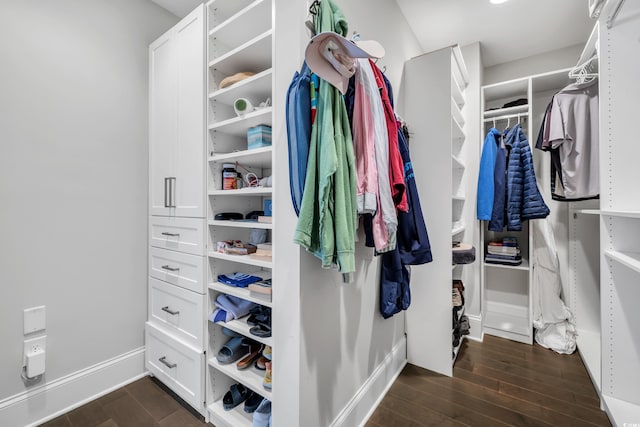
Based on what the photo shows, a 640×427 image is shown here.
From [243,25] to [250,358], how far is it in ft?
5.71

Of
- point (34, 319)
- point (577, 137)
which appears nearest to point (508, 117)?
point (577, 137)

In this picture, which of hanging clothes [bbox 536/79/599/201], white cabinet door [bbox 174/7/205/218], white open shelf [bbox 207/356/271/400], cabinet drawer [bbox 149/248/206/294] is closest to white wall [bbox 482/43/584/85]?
hanging clothes [bbox 536/79/599/201]

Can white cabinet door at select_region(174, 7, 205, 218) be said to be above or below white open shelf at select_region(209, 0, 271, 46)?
below

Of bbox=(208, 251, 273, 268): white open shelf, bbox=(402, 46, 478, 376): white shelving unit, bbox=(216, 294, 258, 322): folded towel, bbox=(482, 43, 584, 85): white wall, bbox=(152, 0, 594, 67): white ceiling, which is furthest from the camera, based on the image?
bbox=(482, 43, 584, 85): white wall

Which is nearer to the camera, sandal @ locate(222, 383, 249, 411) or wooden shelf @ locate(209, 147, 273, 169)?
wooden shelf @ locate(209, 147, 273, 169)

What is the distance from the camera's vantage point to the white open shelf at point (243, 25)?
4.13ft

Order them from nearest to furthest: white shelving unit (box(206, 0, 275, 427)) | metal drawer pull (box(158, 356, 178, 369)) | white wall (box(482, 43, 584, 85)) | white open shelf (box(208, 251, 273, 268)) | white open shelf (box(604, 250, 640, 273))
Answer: white open shelf (box(604, 250, 640, 273))
white open shelf (box(208, 251, 273, 268))
white shelving unit (box(206, 0, 275, 427))
metal drawer pull (box(158, 356, 178, 369))
white wall (box(482, 43, 584, 85))

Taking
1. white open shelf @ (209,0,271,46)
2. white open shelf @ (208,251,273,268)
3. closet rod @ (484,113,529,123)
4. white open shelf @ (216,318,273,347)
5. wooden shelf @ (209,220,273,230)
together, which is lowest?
white open shelf @ (216,318,273,347)

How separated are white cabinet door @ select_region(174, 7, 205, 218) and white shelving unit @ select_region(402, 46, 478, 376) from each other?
1.43m

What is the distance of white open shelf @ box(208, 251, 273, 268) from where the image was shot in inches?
47.7

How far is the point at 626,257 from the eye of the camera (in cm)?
124

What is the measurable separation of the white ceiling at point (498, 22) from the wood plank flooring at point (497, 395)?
265cm

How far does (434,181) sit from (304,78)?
50.8 inches

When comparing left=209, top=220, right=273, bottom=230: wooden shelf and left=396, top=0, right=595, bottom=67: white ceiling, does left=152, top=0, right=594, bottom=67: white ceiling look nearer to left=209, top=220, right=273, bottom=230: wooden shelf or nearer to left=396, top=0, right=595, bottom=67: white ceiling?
left=396, top=0, right=595, bottom=67: white ceiling
